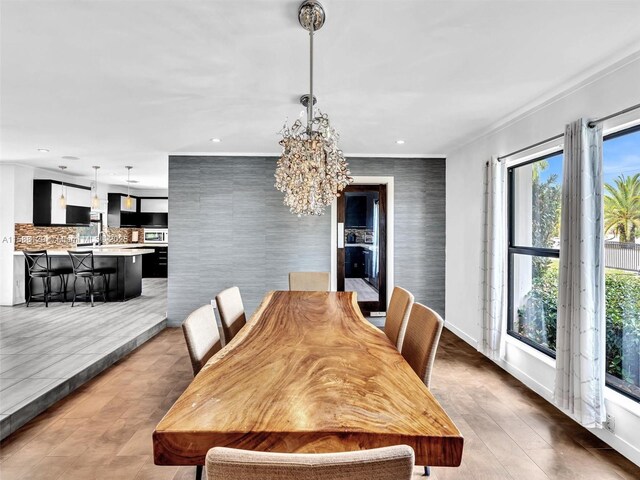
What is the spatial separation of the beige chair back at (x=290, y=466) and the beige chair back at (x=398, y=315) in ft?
5.05

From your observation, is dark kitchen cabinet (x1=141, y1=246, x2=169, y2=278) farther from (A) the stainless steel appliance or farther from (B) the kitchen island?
(B) the kitchen island

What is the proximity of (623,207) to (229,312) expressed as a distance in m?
2.87

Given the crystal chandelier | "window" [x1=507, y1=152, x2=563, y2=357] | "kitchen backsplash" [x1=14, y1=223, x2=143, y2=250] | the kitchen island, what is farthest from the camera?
"kitchen backsplash" [x1=14, y1=223, x2=143, y2=250]

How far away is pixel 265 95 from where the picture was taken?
280cm

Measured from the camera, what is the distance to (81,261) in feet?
19.1

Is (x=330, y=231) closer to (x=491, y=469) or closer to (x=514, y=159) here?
(x=514, y=159)

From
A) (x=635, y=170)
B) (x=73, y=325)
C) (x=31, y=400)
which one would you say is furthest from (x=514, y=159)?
(x=73, y=325)

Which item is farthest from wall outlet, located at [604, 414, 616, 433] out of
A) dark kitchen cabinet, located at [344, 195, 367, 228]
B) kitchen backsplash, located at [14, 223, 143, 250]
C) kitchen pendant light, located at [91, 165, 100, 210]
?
kitchen backsplash, located at [14, 223, 143, 250]

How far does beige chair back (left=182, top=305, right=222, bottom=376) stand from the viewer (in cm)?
159

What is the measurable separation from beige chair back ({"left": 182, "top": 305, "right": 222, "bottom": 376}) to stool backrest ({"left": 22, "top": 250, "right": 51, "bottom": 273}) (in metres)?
5.55

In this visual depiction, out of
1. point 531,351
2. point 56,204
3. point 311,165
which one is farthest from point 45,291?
point 531,351

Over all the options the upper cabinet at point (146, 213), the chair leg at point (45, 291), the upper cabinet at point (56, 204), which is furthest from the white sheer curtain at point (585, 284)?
the upper cabinet at point (146, 213)

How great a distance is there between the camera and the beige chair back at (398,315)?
7.12ft

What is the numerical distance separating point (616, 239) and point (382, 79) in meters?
2.04
